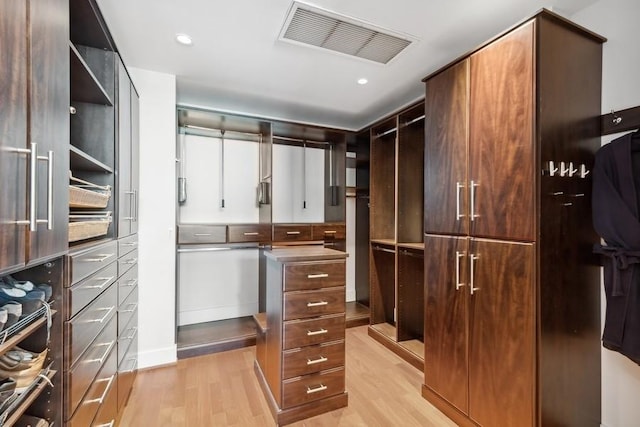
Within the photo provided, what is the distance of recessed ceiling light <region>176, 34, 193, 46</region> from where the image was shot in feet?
6.52

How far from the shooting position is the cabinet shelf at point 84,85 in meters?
1.40

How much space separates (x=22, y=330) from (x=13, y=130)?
0.60 metres

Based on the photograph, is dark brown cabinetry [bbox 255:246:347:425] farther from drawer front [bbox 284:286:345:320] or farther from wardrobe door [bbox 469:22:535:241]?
wardrobe door [bbox 469:22:535:241]

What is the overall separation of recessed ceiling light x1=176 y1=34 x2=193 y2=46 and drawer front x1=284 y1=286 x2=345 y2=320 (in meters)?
1.89

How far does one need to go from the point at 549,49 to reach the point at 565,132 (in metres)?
0.43

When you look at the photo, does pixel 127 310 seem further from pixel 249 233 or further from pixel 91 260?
pixel 249 233

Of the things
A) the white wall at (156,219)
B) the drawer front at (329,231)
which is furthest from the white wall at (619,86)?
the white wall at (156,219)

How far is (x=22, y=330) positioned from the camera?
881mm

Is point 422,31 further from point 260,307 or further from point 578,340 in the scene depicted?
point 260,307

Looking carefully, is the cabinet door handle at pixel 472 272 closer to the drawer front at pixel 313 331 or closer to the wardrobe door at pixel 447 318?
the wardrobe door at pixel 447 318

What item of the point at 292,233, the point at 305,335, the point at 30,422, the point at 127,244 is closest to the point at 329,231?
the point at 292,233

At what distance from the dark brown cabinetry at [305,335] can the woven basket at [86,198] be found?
3.40 feet

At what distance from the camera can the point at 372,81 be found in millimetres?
2658

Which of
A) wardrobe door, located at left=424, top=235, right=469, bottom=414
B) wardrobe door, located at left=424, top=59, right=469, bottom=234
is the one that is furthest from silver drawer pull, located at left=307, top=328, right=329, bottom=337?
wardrobe door, located at left=424, top=59, right=469, bottom=234
